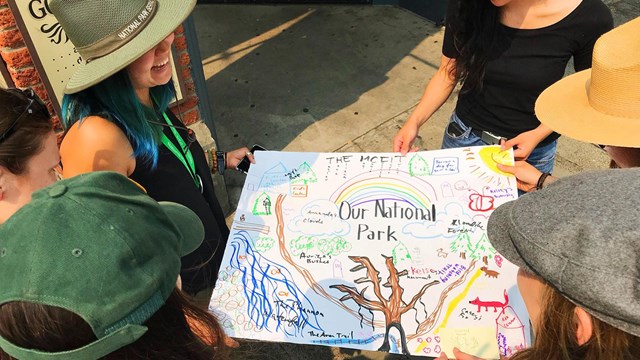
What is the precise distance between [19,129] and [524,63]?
5.63 ft

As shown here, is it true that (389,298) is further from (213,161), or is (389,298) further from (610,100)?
(213,161)

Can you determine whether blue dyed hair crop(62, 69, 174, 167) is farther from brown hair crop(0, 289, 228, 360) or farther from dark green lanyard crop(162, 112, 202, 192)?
brown hair crop(0, 289, 228, 360)

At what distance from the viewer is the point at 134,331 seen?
2.72 feet

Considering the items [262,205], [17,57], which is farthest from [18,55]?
[262,205]

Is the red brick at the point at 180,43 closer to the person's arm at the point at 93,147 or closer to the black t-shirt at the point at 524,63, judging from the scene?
the person's arm at the point at 93,147

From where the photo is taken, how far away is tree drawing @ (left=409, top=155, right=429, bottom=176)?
177 centimetres

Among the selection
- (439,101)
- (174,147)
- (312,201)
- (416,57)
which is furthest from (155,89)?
(416,57)

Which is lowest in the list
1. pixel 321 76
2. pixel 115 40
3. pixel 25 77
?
pixel 321 76

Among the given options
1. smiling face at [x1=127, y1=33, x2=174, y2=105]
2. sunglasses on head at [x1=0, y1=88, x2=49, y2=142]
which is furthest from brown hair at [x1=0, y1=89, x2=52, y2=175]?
smiling face at [x1=127, y1=33, x2=174, y2=105]

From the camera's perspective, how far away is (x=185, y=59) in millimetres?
2582

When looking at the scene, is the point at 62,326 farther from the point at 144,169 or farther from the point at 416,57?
the point at 416,57

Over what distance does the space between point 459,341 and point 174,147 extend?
114 centimetres

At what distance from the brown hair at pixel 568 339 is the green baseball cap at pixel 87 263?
767mm

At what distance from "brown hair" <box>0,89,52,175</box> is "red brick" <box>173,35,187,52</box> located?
132 centimetres
